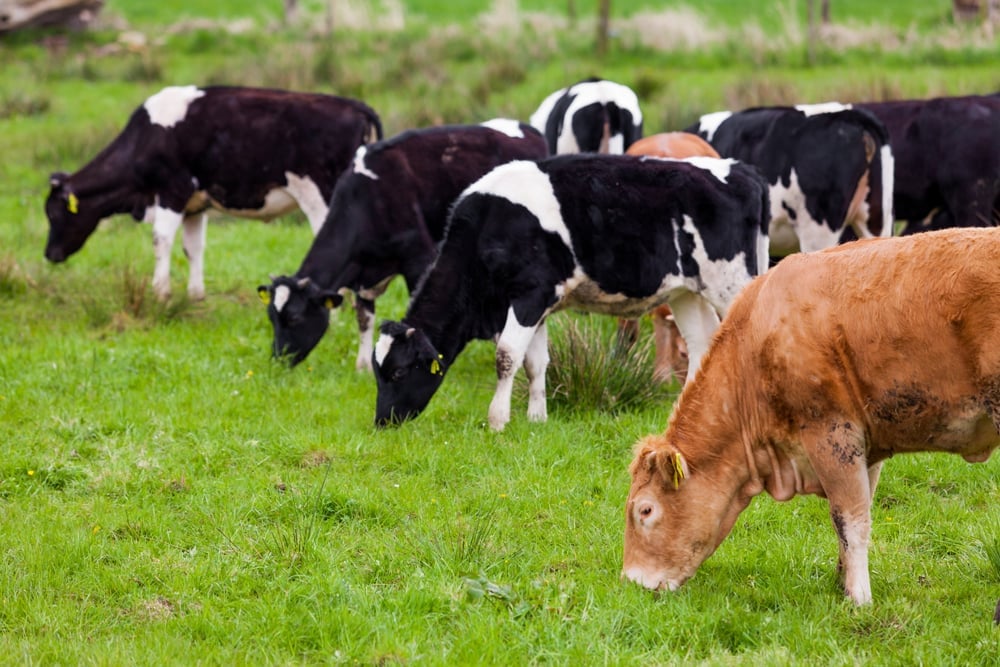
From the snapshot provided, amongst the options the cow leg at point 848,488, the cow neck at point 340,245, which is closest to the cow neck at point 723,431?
the cow leg at point 848,488

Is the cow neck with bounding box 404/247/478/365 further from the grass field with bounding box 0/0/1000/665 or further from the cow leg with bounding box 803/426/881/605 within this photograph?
the cow leg with bounding box 803/426/881/605

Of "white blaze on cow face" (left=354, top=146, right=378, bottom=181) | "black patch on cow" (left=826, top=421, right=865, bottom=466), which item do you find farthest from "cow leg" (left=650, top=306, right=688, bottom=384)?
"black patch on cow" (left=826, top=421, right=865, bottom=466)

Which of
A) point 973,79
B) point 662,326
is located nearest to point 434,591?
point 662,326

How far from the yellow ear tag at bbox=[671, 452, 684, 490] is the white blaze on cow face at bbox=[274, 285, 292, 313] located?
536 centimetres

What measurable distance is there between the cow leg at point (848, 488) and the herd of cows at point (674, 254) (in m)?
0.01

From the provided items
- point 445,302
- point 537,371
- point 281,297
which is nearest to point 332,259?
point 281,297

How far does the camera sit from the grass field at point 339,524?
227 inches

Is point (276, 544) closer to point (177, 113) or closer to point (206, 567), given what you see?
point (206, 567)

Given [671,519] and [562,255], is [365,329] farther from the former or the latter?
[671,519]

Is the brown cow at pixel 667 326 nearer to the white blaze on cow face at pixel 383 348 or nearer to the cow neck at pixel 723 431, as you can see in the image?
the white blaze on cow face at pixel 383 348

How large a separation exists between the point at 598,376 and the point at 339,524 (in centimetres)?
291

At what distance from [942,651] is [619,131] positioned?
8464 millimetres

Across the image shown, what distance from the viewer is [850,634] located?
575 cm

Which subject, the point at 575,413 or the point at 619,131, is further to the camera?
the point at 619,131
